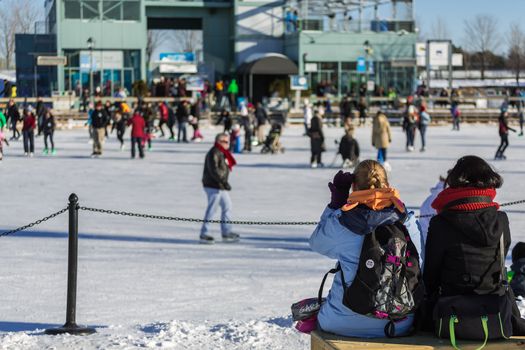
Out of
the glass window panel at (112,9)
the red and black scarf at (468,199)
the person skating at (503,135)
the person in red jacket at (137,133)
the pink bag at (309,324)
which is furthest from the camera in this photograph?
the glass window panel at (112,9)

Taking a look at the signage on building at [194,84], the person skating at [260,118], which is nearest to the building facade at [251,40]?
the signage on building at [194,84]

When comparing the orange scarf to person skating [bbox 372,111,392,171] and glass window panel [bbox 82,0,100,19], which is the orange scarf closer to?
person skating [bbox 372,111,392,171]

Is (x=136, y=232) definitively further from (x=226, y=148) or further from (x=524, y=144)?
(x=524, y=144)

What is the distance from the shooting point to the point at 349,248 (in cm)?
490

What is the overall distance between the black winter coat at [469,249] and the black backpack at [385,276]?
0.16 m

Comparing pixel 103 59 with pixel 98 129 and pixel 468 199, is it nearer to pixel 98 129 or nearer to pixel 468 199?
pixel 98 129

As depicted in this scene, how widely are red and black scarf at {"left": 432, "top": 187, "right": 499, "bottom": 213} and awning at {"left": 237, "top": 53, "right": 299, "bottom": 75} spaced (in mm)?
52037

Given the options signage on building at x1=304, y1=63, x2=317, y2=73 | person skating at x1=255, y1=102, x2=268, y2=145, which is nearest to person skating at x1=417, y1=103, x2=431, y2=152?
person skating at x1=255, y1=102, x2=268, y2=145

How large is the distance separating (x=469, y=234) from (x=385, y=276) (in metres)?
0.46

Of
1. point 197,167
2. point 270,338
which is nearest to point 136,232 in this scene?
point 270,338

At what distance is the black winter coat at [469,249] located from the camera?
4.90 metres

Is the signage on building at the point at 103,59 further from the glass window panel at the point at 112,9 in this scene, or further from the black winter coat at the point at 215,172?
the black winter coat at the point at 215,172

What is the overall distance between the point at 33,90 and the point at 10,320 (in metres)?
49.1

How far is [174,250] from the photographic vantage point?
1178cm
